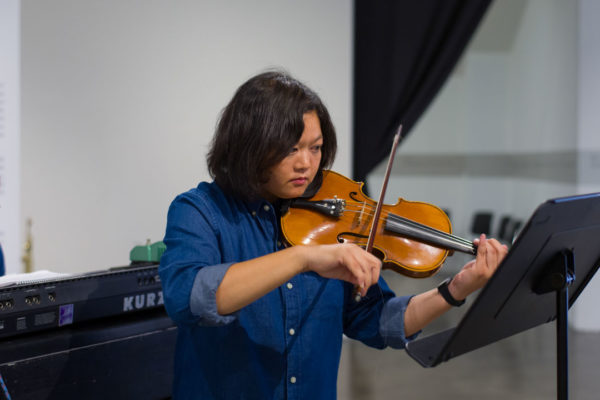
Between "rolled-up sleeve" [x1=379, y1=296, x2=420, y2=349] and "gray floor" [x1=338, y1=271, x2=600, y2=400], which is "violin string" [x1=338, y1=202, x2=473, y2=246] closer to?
"rolled-up sleeve" [x1=379, y1=296, x2=420, y2=349]

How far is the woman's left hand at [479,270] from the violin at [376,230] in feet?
0.21

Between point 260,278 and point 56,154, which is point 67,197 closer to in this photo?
point 56,154

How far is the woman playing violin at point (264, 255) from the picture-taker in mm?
1096

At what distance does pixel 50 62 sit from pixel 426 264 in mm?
2319

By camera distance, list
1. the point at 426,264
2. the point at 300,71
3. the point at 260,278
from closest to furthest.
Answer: the point at 260,278 < the point at 426,264 < the point at 300,71

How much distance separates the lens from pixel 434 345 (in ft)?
3.38

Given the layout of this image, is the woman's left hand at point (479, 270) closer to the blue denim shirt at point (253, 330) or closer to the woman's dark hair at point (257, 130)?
the blue denim shirt at point (253, 330)

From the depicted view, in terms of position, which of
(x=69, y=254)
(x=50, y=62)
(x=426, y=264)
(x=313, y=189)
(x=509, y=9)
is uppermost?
(x=509, y=9)

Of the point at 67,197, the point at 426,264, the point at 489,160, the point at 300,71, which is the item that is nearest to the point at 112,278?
the point at 426,264

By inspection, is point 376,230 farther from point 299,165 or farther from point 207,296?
point 207,296

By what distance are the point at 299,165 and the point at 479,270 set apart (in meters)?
0.40

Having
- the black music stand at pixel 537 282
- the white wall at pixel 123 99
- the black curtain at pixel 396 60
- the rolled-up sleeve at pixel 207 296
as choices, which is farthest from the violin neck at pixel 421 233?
the black curtain at pixel 396 60

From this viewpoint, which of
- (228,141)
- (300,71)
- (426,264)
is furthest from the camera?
(300,71)

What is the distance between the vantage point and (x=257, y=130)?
43.2 inches
